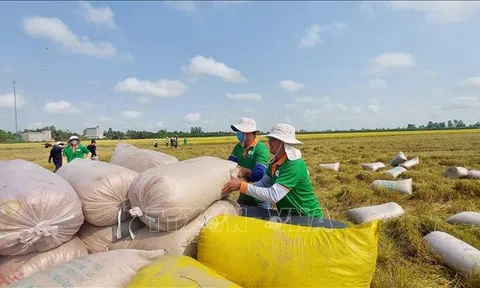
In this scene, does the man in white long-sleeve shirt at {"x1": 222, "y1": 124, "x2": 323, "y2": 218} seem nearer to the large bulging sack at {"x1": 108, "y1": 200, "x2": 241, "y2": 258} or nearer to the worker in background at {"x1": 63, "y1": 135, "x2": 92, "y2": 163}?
the large bulging sack at {"x1": 108, "y1": 200, "x2": 241, "y2": 258}

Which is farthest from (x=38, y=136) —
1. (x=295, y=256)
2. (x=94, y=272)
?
(x=295, y=256)

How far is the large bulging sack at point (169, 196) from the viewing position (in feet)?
6.56

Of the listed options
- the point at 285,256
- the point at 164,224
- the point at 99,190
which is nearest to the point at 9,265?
the point at 99,190

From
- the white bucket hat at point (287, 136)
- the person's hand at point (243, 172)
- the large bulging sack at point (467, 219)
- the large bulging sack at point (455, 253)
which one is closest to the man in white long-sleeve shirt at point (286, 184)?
the white bucket hat at point (287, 136)

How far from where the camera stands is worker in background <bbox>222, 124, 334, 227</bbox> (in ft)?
7.93

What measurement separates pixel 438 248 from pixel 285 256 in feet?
5.53

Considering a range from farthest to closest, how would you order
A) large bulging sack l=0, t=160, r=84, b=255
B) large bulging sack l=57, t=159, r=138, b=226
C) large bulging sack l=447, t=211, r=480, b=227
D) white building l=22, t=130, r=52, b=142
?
white building l=22, t=130, r=52, b=142 < large bulging sack l=447, t=211, r=480, b=227 < large bulging sack l=57, t=159, r=138, b=226 < large bulging sack l=0, t=160, r=84, b=255

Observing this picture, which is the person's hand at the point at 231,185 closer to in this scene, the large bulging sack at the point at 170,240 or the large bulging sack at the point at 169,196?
the large bulging sack at the point at 169,196

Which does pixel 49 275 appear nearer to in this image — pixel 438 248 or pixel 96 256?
pixel 96 256

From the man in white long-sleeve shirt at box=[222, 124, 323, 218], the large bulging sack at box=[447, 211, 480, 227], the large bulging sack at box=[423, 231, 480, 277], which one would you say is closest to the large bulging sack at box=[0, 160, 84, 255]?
the man in white long-sleeve shirt at box=[222, 124, 323, 218]

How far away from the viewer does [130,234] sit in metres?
2.23

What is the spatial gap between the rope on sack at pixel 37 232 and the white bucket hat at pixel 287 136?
5.09 feet

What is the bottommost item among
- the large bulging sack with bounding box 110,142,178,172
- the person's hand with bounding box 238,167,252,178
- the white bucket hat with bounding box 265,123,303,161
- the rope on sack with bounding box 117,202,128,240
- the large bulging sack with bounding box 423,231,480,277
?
the large bulging sack with bounding box 423,231,480,277

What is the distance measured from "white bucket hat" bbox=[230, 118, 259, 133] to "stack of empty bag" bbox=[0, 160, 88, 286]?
5.27 ft
